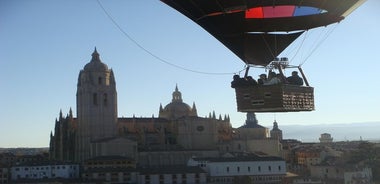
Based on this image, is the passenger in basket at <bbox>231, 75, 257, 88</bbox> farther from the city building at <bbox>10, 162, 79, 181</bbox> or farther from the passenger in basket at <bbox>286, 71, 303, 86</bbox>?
the city building at <bbox>10, 162, 79, 181</bbox>

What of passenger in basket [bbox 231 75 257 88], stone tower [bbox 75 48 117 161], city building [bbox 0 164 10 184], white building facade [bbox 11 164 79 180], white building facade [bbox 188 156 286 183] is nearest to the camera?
passenger in basket [bbox 231 75 257 88]

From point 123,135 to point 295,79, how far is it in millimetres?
44393

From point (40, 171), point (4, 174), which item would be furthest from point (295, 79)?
point (4, 174)

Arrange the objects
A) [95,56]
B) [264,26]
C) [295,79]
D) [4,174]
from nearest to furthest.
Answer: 1. [295,79]
2. [264,26]
3. [4,174]
4. [95,56]

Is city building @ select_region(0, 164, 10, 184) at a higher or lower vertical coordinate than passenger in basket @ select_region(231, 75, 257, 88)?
lower

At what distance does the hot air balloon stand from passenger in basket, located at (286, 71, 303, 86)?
0.11 m

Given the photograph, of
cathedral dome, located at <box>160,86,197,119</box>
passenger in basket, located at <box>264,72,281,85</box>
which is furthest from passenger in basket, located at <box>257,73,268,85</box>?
cathedral dome, located at <box>160,86,197,119</box>

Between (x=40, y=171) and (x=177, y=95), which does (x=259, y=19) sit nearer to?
(x=40, y=171)

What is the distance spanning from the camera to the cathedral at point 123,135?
53.8 m

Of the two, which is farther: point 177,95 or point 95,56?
point 177,95

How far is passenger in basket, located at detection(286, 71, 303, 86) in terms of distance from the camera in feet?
44.3

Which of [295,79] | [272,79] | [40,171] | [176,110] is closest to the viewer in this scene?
[272,79]

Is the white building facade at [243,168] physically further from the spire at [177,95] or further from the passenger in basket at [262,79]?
the passenger in basket at [262,79]

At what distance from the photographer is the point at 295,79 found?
13.6 m
